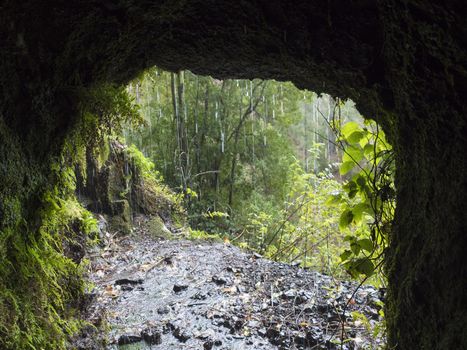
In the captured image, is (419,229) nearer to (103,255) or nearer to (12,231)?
(12,231)

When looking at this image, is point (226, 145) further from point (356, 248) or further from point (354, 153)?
point (356, 248)

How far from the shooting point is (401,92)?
1778 millimetres

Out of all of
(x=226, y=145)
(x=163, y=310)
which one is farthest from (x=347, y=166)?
(x=226, y=145)

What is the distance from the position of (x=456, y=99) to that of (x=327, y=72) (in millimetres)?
945

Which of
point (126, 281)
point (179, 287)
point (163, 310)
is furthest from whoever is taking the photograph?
point (126, 281)

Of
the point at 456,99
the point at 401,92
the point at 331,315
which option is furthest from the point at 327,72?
the point at 331,315

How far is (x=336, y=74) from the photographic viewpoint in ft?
7.23

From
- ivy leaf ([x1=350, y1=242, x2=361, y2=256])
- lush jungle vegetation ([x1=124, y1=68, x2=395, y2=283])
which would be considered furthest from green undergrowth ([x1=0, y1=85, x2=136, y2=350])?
lush jungle vegetation ([x1=124, y1=68, x2=395, y2=283])

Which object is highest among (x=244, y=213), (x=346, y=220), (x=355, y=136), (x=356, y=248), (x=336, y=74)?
(x=336, y=74)

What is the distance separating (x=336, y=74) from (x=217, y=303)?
130 inches

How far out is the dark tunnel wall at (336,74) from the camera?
4.82 feet

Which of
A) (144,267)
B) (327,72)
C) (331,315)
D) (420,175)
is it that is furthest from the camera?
(144,267)

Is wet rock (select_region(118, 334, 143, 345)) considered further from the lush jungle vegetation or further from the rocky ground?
the lush jungle vegetation

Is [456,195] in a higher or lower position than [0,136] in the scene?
lower
